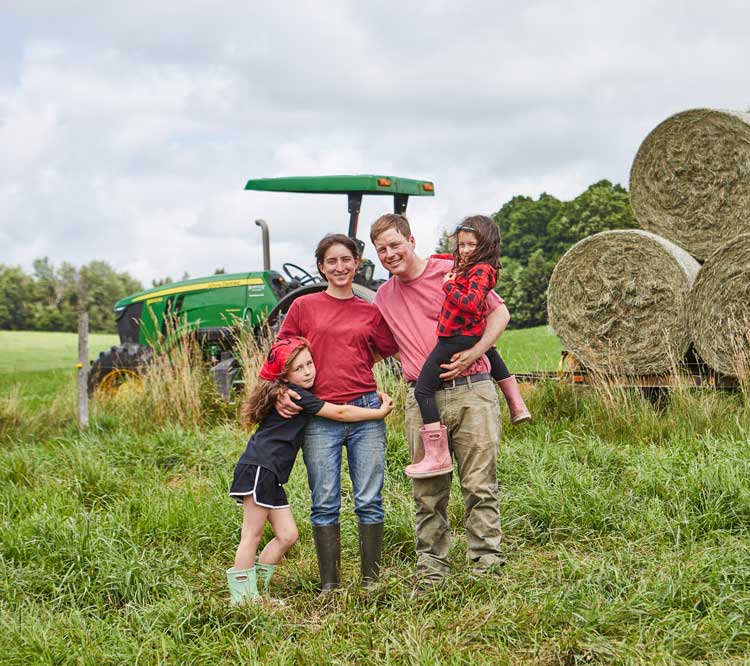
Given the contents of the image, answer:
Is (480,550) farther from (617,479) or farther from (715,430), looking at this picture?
(715,430)

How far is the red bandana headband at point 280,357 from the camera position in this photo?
3.38 meters

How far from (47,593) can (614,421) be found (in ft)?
12.6

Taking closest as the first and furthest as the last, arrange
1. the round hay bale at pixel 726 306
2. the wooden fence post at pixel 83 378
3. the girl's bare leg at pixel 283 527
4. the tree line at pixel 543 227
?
the girl's bare leg at pixel 283 527, the round hay bale at pixel 726 306, the wooden fence post at pixel 83 378, the tree line at pixel 543 227

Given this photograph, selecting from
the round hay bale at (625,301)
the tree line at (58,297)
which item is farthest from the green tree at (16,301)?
the round hay bale at (625,301)

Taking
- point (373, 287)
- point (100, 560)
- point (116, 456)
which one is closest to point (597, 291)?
point (373, 287)

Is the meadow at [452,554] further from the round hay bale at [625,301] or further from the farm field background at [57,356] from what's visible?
the farm field background at [57,356]

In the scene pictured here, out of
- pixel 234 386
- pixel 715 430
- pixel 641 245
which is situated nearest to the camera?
pixel 715 430

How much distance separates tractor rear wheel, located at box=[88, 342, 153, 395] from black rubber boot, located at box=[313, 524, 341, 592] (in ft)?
20.9

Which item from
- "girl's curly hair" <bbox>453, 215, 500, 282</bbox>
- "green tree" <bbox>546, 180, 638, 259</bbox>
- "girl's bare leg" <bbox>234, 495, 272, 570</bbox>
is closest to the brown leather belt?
"girl's curly hair" <bbox>453, 215, 500, 282</bbox>

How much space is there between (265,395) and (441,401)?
70 cm

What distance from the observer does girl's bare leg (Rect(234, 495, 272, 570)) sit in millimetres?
3387

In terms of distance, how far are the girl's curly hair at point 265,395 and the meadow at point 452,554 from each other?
29.5 inches

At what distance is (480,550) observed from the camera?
3510 millimetres

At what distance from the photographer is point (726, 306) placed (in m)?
6.19
